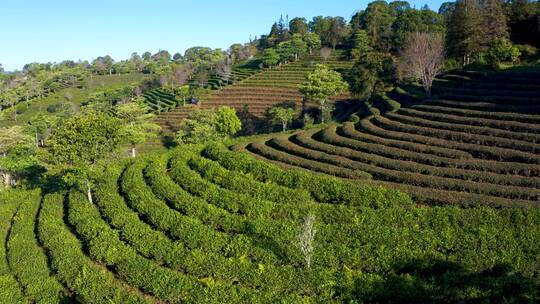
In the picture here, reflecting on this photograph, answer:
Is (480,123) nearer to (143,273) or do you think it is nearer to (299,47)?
(143,273)

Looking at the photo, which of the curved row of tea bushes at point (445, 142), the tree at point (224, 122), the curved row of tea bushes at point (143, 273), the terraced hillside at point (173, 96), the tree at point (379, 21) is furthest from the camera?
the terraced hillside at point (173, 96)

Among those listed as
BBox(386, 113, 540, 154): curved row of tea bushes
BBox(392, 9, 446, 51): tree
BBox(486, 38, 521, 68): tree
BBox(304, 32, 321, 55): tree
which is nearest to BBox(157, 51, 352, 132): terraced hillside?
BBox(304, 32, 321, 55): tree

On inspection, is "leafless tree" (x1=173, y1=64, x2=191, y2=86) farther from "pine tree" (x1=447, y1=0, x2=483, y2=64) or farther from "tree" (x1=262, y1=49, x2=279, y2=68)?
"pine tree" (x1=447, y1=0, x2=483, y2=64)

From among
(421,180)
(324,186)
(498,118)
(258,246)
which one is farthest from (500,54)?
(258,246)

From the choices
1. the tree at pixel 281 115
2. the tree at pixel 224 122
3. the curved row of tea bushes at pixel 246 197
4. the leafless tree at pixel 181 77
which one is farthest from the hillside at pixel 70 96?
the curved row of tea bushes at pixel 246 197

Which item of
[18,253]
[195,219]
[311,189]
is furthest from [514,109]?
[18,253]

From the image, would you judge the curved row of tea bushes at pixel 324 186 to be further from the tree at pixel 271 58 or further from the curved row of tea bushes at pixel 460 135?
the tree at pixel 271 58
